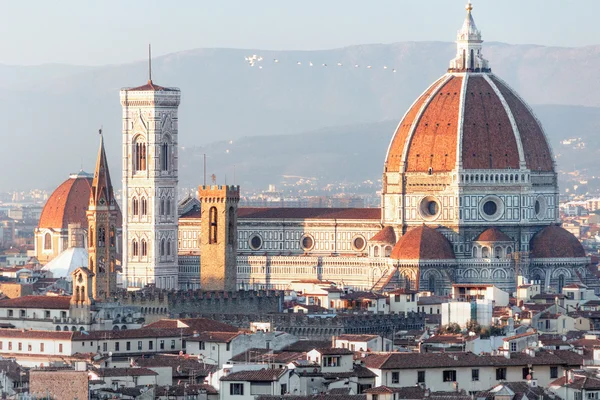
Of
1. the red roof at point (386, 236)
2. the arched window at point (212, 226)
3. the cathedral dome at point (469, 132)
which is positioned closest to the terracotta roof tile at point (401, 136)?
the cathedral dome at point (469, 132)

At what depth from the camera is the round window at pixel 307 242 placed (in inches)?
5837

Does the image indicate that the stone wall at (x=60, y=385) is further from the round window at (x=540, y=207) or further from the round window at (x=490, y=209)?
the round window at (x=540, y=207)

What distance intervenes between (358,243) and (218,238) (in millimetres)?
22139

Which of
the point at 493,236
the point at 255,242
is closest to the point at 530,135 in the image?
the point at 493,236

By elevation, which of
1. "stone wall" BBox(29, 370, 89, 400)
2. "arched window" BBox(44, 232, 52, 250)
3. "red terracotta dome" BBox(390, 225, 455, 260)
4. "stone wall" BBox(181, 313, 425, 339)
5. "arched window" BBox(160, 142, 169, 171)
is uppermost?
"arched window" BBox(160, 142, 169, 171)

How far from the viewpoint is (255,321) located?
4060 inches

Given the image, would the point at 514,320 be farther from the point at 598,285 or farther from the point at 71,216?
the point at 71,216

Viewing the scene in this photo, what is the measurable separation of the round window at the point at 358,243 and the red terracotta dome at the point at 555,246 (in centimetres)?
1072

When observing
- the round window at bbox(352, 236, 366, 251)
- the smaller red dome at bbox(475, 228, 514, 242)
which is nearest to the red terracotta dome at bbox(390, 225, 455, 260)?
the smaller red dome at bbox(475, 228, 514, 242)

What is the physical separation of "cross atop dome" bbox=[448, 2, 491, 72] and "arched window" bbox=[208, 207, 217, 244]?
23278mm

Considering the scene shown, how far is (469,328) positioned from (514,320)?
5091mm

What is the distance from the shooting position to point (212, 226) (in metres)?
127

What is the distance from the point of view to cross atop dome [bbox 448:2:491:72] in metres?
146

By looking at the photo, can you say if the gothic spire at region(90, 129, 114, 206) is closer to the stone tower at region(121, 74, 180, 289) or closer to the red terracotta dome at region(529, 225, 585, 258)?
the stone tower at region(121, 74, 180, 289)
